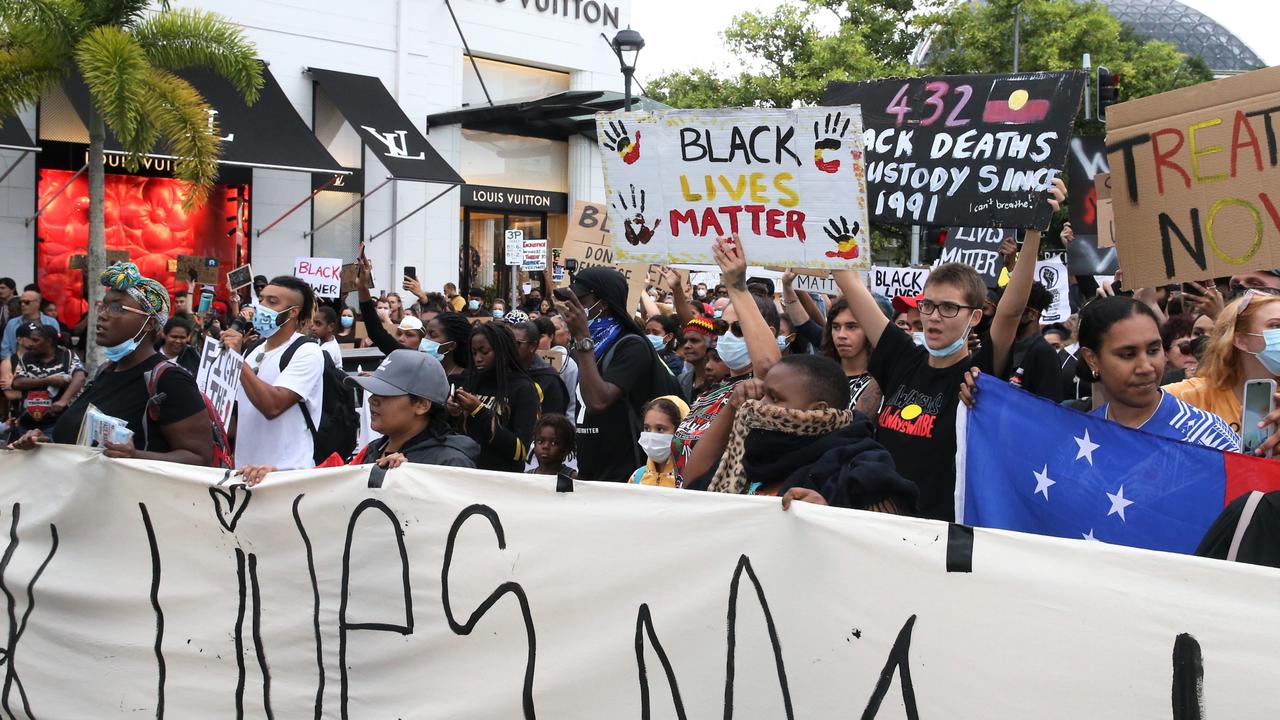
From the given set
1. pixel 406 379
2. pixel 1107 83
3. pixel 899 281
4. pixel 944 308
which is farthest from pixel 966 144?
pixel 1107 83

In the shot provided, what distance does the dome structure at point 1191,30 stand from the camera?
216 ft

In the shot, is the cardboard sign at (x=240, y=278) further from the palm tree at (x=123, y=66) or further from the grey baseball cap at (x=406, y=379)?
the palm tree at (x=123, y=66)

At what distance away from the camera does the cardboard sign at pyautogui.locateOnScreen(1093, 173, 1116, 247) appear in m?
4.95

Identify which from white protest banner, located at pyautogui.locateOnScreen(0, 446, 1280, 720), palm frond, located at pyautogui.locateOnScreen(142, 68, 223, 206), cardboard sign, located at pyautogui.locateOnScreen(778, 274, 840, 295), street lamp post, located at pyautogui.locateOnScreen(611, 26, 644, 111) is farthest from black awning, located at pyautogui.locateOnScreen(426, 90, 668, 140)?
white protest banner, located at pyautogui.locateOnScreen(0, 446, 1280, 720)

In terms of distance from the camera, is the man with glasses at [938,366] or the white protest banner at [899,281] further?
the white protest banner at [899,281]

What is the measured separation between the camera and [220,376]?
16.8 ft

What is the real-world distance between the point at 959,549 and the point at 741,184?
2152mm

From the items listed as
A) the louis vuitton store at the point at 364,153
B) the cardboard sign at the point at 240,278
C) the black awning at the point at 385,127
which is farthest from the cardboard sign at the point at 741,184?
the black awning at the point at 385,127

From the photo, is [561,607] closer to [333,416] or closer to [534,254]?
[333,416]

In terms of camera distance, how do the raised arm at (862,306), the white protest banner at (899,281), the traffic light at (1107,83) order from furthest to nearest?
the traffic light at (1107,83) < the white protest banner at (899,281) < the raised arm at (862,306)

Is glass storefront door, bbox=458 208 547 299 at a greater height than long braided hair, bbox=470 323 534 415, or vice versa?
glass storefront door, bbox=458 208 547 299

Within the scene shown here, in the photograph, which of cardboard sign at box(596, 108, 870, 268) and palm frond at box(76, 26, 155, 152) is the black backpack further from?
palm frond at box(76, 26, 155, 152)

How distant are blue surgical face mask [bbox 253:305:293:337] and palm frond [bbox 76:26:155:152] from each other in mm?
9337

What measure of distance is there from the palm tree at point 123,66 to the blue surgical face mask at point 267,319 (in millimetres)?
9373
